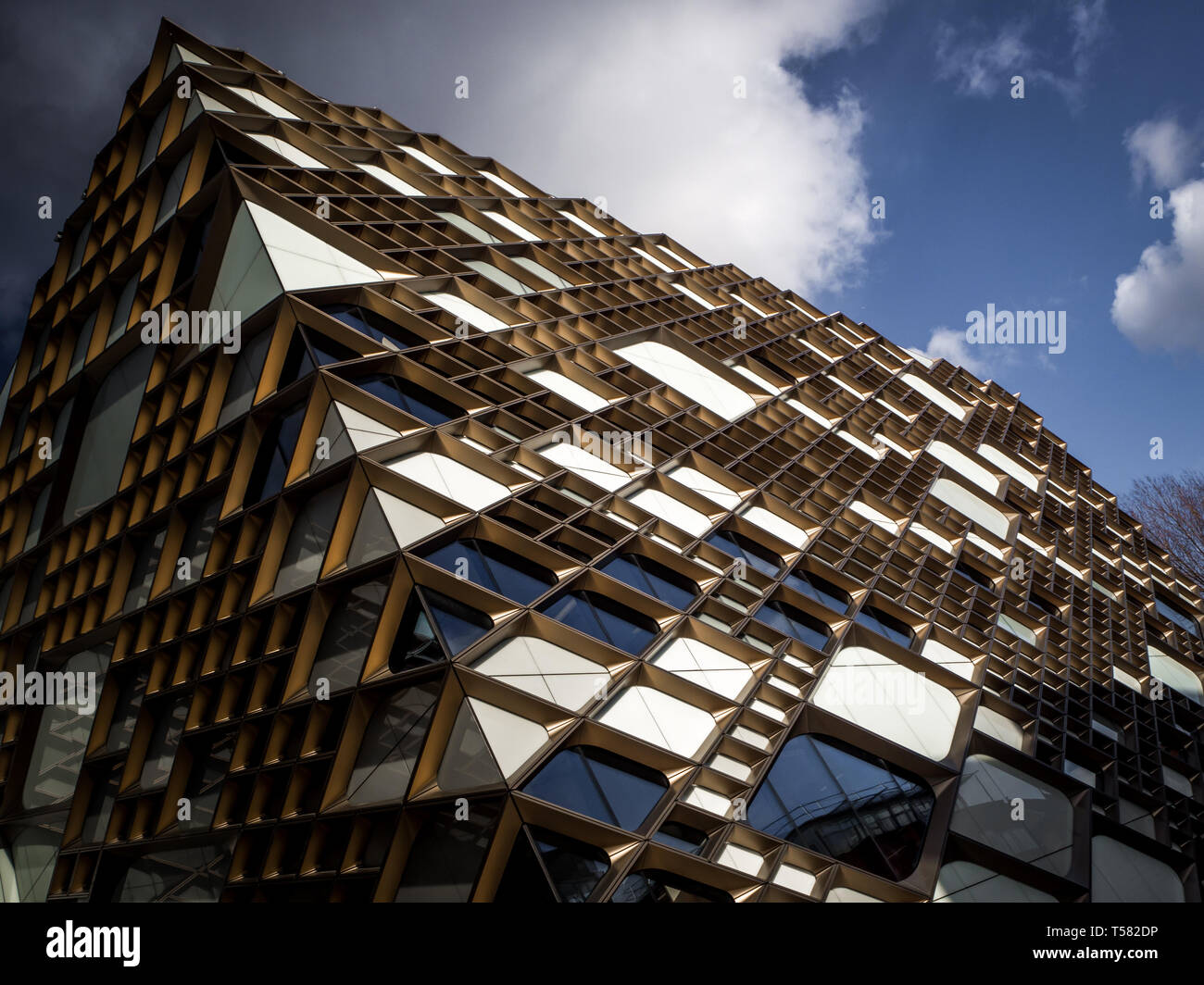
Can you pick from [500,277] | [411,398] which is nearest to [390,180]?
[500,277]

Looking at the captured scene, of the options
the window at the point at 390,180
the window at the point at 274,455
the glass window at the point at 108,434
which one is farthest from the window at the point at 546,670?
the window at the point at 390,180

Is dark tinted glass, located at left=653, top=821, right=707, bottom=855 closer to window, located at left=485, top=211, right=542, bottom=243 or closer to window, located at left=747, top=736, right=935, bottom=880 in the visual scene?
window, located at left=747, top=736, right=935, bottom=880

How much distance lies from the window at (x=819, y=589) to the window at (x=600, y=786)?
756cm

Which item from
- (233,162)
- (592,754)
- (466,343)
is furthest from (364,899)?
(233,162)

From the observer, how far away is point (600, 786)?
40.0ft

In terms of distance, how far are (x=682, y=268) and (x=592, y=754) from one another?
88.1 feet

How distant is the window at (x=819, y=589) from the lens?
19266mm

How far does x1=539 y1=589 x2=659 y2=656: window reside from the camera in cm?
1435

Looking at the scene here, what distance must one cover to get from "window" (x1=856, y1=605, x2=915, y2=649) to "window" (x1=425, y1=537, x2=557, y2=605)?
352 inches

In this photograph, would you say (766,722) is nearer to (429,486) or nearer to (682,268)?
(429,486)

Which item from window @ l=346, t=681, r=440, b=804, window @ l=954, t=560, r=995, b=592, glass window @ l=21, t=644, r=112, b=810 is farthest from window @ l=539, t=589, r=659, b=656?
window @ l=954, t=560, r=995, b=592

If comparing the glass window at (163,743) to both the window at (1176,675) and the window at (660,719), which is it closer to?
the window at (660,719)

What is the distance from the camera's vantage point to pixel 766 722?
48.3ft

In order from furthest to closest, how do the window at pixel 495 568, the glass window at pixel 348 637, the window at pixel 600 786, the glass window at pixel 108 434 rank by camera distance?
the glass window at pixel 108 434 < the window at pixel 495 568 < the glass window at pixel 348 637 < the window at pixel 600 786
